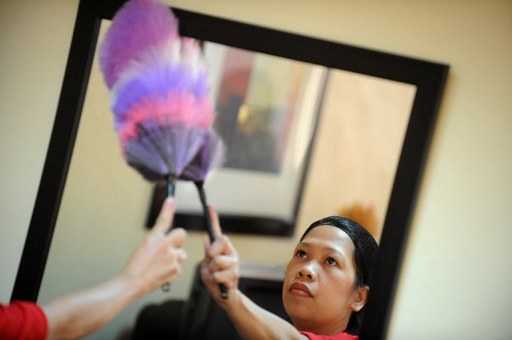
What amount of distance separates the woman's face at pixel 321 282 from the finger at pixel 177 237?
0.57 ft

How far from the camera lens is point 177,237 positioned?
3.43 ft

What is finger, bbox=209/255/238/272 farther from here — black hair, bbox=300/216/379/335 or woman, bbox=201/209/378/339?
black hair, bbox=300/216/379/335

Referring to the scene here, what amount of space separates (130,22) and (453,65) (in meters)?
0.52

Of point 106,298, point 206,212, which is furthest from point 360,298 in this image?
point 106,298

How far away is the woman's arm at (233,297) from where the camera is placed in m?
1.06

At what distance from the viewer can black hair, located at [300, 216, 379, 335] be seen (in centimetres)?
111

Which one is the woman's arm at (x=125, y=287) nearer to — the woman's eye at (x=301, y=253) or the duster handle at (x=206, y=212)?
the duster handle at (x=206, y=212)

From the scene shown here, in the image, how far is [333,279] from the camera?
3.57 feet

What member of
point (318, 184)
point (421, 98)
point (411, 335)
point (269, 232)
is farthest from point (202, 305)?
point (421, 98)

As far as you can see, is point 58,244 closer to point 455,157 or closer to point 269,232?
point 269,232

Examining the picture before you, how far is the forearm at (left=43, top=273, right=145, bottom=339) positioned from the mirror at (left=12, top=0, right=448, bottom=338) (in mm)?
75

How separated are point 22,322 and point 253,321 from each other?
1.11ft

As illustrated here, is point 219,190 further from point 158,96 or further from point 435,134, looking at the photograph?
point 435,134

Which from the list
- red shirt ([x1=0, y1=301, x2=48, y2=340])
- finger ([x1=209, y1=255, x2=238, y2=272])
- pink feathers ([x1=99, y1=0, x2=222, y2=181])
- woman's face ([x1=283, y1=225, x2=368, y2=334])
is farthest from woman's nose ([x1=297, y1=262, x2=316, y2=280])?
red shirt ([x1=0, y1=301, x2=48, y2=340])
